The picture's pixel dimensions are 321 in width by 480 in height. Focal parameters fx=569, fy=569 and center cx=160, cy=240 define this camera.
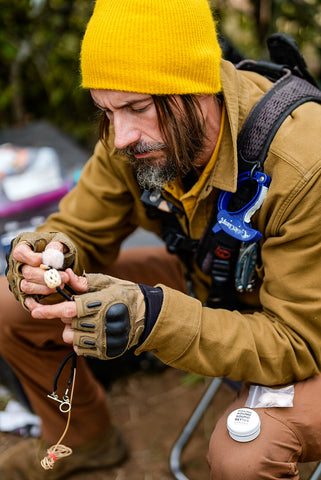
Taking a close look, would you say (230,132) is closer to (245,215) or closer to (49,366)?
(245,215)

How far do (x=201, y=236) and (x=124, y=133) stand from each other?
0.53 metres

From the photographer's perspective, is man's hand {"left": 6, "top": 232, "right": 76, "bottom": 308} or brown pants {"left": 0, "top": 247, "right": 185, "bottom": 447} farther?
brown pants {"left": 0, "top": 247, "right": 185, "bottom": 447}

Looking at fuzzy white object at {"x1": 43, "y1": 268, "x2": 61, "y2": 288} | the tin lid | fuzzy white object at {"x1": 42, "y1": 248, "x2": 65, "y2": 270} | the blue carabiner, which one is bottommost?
the tin lid

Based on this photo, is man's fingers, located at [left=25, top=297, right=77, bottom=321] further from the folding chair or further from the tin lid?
the folding chair

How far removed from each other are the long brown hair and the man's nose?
0.10m

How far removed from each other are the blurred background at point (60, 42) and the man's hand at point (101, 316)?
10.0 ft

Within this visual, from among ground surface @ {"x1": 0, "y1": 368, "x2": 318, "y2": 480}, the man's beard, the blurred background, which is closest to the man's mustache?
the man's beard

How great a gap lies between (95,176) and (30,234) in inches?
21.4

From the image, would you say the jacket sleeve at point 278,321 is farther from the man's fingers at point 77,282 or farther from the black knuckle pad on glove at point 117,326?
the man's fingers at point 77,282

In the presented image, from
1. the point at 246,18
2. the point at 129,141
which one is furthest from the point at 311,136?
the point at 246,18

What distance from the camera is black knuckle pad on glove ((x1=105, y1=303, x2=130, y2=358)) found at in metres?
1.77

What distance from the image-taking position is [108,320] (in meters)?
1.78

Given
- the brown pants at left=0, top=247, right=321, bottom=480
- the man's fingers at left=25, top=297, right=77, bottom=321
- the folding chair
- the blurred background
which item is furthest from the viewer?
the blurred background

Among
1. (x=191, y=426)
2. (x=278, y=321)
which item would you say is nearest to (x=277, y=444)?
(x=278, y=321)
